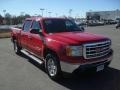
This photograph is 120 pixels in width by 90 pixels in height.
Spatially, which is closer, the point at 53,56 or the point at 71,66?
the point at 71,66

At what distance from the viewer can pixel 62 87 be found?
5832 millimetres

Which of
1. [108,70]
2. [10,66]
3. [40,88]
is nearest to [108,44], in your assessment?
[108,70]

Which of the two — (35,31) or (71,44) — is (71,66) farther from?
(35,31)

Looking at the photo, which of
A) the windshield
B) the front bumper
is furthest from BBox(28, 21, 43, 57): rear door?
the front bumper

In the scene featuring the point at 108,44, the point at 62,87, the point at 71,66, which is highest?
the point at 108,44

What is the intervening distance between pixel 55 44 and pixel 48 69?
1.04 m

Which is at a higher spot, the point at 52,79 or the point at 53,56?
the point at 53,56

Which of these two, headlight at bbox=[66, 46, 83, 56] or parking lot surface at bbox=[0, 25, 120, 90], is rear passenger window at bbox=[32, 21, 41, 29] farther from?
headlight at bbox=[66, 46, 83, 56]

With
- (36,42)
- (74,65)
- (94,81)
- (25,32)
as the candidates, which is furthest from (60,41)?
(25,32)

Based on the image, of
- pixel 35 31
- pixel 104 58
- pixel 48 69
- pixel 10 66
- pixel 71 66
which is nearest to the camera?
pixel 71 66

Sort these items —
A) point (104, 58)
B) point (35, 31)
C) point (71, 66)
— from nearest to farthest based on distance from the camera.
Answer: point (71, 66), point (104, 58), point (35, 31)

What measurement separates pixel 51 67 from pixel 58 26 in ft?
5.90

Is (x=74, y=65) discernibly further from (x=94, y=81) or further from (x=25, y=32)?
(x=25, y=32)

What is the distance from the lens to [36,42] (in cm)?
753
